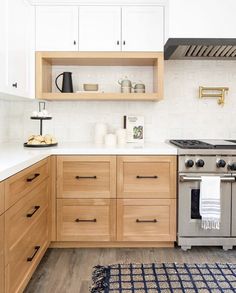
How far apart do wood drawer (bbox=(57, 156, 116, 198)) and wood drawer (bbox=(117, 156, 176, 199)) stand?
74 mm

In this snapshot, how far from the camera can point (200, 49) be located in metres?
3.05

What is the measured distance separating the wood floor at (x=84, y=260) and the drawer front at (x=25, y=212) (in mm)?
408

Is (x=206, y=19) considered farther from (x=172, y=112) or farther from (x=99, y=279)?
(x=99, y=279)

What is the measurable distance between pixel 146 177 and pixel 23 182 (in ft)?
3.72

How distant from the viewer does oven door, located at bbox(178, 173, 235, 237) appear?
2.73 metres

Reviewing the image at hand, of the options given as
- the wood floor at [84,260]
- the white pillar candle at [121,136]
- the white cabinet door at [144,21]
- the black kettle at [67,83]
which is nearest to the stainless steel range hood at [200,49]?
the white cabinet door at [144,21]

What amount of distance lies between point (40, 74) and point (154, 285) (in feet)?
6.46

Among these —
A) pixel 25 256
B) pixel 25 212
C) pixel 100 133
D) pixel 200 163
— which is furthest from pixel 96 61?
pixel 25 256

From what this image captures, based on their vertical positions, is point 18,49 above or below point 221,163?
above

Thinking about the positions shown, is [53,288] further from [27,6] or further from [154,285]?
[27,6]

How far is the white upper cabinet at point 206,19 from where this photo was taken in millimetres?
2832

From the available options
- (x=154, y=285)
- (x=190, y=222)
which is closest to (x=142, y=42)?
(x=190, y=222)

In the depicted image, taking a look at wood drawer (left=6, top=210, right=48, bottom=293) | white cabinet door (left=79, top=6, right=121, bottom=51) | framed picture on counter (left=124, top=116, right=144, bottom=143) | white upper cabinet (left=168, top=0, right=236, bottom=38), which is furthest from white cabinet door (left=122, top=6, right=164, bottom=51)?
wood drawer (left=6, top=210, right=48, bottom=293)

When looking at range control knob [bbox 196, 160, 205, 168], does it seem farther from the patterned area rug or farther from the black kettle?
the black kettle
